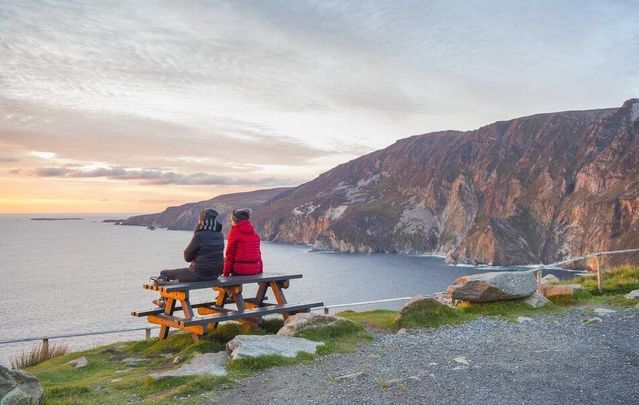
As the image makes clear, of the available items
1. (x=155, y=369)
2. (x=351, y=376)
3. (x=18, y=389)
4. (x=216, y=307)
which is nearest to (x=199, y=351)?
(x=155, y=369)

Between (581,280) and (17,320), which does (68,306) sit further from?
(581,280)

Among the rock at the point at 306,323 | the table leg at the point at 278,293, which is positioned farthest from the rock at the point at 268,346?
the table leg at the point at 278,293

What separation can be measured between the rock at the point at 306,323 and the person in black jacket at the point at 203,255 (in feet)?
7.15

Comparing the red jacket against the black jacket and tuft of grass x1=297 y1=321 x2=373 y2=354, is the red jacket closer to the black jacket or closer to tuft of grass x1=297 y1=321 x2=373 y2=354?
the black jacket

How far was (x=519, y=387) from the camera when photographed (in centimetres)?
770

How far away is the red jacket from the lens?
12977 mm

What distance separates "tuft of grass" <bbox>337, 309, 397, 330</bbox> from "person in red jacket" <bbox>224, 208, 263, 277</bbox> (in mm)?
3312

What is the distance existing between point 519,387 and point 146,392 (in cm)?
577

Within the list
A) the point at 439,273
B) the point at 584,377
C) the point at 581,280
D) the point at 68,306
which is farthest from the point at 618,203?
the point at 584,377

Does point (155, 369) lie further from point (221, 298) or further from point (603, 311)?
point (603, 311)

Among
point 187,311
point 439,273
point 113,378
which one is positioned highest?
point 187,311

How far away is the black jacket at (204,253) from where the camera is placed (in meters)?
12.1

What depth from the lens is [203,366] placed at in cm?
922

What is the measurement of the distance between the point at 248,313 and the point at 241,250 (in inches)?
65.7
